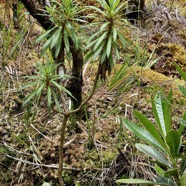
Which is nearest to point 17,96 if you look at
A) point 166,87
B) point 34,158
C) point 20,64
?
point 20,64

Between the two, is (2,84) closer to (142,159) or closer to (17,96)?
(17,96)

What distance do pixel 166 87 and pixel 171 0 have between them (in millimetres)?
1374

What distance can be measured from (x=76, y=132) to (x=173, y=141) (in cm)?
74

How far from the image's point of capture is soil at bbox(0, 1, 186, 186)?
1785 millimetres

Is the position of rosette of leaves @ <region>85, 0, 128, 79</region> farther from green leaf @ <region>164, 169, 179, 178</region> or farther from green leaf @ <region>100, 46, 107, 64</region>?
green leaf @ <region>164, 169, 179, 178</region>

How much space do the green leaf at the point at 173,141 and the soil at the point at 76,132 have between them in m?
0.27

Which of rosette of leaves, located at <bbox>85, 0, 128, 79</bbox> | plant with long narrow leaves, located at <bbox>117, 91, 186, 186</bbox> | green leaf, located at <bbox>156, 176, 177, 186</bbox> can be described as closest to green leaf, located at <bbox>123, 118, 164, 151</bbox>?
plant with long narrow leaves, located at <bbox>117, 91, 186, 186</bbox>

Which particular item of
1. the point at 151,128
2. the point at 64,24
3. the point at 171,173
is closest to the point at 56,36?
the point at 64,24

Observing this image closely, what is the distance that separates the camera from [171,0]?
11.1 feet

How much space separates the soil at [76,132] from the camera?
1.79 metres

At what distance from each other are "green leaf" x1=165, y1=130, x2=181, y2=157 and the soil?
0.87 feet

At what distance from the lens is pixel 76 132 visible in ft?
6.51

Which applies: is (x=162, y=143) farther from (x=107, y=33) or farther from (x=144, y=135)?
(x=107, y=33)

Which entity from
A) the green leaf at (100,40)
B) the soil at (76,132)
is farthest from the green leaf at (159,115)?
the green leaf at (100,40)
